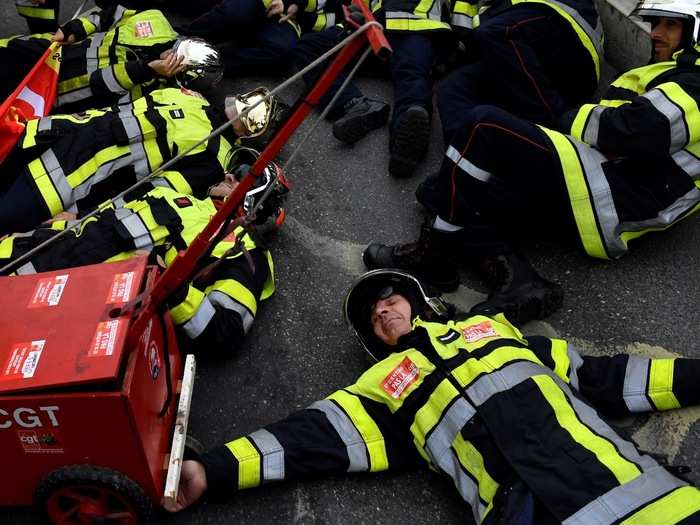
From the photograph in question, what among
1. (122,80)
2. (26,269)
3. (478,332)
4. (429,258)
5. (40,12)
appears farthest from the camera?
(40,12)

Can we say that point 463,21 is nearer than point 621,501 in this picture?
No

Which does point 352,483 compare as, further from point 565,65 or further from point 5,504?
point 565,65

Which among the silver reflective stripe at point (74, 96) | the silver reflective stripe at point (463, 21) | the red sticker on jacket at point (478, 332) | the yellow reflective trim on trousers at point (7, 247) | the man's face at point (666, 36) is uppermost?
the man's face at point (666, 36)

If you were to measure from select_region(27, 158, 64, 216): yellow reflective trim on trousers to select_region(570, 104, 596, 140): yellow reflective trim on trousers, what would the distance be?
240 cm

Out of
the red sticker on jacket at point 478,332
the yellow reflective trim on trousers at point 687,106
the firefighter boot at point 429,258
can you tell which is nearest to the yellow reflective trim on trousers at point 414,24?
the firefighter boot at point 429,258

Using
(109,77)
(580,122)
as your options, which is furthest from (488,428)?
(109,77)

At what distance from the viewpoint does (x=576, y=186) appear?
2930 millimetres

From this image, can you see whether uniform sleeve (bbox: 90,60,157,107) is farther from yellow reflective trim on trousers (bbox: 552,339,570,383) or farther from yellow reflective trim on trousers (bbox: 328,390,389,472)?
yellow reflective trim on trousers (bbox: 552,339,570,383)

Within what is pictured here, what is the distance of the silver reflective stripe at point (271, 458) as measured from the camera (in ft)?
7.68

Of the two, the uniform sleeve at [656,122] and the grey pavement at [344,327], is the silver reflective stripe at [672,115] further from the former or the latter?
the grey pavement at [344,327]

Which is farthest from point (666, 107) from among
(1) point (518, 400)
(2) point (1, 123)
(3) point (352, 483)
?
(2) point (1, 123)

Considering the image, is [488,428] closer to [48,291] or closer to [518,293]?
[518,293]

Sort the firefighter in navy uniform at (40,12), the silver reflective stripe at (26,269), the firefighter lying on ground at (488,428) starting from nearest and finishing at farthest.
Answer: the firefighter lying on ground at (488,428) < the silver reflective stripe at (26,269) < the firefighter in navy uniform at (40,12)

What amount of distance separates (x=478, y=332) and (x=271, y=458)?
0.87 m
